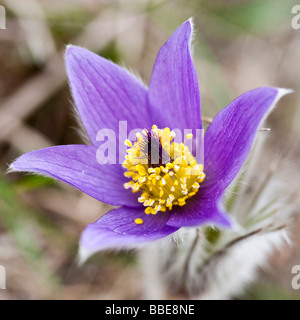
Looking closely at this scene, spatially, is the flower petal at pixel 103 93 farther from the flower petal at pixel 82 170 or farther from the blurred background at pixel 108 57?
the blurred background at pixel 108 57

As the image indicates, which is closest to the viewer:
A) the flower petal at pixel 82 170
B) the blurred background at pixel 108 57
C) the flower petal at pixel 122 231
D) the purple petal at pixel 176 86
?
the flower petal at pixel 122 231

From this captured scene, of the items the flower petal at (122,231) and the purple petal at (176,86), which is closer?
the flower petal at (122,231)

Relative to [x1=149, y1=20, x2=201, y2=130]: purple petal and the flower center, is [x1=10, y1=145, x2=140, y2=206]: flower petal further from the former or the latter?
[x1=149, y1=20, x2=201, y2=130]: purple petal

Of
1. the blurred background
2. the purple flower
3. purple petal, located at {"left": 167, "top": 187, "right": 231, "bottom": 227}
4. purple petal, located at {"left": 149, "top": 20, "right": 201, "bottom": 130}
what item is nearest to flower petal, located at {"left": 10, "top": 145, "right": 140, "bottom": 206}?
the purple flower

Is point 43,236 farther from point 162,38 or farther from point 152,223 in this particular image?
point 162,38

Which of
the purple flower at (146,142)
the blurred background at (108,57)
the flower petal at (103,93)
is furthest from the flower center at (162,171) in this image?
the blurred background at (108,57)
